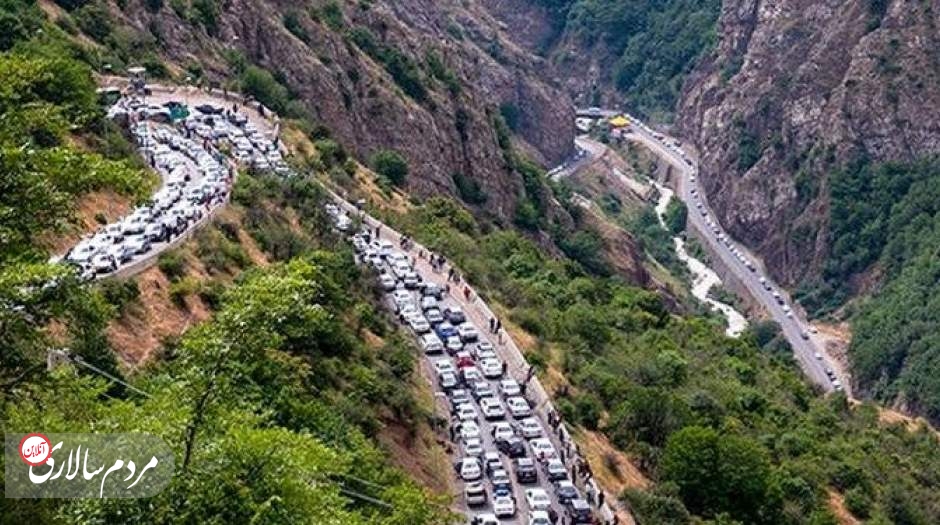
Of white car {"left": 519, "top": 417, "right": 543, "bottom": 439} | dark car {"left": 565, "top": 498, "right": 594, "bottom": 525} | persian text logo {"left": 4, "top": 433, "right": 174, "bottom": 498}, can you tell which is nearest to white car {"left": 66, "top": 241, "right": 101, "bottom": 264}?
white car {"left": 519, "top": 417, "right": 543, "bottom": 439}

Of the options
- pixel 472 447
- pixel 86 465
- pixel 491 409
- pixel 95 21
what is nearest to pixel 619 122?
pixel 95 21

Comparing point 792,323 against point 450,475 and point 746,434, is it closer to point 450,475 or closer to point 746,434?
point 746,434

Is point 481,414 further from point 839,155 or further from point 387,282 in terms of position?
point 839,155

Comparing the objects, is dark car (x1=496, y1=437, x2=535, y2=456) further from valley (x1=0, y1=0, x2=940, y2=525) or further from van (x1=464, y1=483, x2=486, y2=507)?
van (x1=464, y1=483, x2=486, y2=507)

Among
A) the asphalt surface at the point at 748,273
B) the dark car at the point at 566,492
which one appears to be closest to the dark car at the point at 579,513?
the dark car at the point at 566,492

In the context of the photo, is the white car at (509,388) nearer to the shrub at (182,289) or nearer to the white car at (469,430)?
the white car at (469,430)

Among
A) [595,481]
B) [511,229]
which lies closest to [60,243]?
[595,481]
